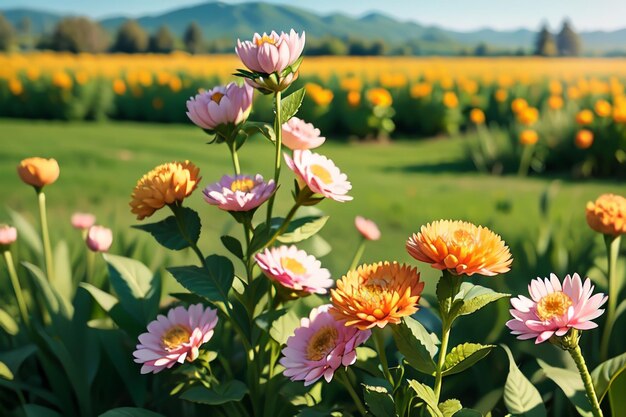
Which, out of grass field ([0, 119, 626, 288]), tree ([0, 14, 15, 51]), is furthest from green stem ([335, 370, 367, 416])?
tree ([0, 14, 15, 51])

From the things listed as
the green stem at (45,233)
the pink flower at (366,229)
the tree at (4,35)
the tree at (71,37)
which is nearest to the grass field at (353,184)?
the pink flower at (366,229)

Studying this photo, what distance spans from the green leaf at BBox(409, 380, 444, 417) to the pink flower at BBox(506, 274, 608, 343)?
122mm

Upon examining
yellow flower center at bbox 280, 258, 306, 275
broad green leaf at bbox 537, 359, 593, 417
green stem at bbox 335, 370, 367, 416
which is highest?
yellow flower center at bbox 280, 258, 306, 275

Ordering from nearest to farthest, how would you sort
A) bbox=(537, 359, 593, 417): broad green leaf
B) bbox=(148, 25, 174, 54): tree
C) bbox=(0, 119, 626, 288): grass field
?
bbox=(537, 359, 593, 417): broad green leaf, bbox=(0, 119, 626, 288): grass field, bbox=(148, 25, 174, 54): tree

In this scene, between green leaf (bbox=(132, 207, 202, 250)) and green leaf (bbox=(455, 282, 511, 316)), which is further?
green leaf (bbox=(132, 207, 202, 250))

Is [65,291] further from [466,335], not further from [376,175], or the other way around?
[376,175]

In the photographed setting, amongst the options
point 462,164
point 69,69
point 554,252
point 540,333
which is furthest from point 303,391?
point 69,69

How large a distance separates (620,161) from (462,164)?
1.23 metres

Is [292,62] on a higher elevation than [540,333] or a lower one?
higher

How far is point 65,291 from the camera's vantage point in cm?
168

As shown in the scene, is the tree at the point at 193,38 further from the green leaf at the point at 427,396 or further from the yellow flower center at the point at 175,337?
the green leaf at the point at 427,396

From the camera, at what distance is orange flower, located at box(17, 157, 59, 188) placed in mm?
1310

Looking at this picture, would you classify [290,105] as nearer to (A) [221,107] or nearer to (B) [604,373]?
(A) [221,107]

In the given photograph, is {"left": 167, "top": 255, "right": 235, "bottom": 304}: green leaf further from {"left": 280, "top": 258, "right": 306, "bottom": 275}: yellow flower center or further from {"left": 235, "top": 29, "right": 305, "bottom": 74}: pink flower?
{"left": 235, "top": 29, "right": 305, "bottom": 74}: pink flower
